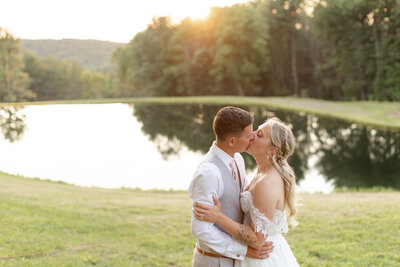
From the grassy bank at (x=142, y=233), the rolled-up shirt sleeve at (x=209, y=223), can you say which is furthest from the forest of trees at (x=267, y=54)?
the rolled-up shirt sleeve at (x=209, y=223)

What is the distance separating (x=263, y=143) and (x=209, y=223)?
2.56ft

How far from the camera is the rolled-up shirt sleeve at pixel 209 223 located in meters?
2.91

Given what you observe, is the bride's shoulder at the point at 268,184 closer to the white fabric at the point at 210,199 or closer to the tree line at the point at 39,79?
the white fabric at the point at 210,199

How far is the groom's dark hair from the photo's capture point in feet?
9.82

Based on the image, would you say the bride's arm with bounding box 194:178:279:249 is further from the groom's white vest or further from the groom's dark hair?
the groom's dark hair

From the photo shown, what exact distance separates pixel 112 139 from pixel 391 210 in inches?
894

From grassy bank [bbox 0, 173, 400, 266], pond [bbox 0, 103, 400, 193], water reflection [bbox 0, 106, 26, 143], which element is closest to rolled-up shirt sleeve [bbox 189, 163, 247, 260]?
grassy bank [bbox 0, 173, 400, 266]

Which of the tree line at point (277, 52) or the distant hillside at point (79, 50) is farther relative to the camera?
the distant hillside at point (79, 50)

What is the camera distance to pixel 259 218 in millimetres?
3045

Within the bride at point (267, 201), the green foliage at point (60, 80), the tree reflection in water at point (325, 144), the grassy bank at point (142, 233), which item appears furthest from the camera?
the green foliage at point (60, 80)

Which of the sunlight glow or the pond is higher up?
the sunlight glow

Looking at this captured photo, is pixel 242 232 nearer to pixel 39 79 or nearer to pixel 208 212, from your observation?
pixel 208 212

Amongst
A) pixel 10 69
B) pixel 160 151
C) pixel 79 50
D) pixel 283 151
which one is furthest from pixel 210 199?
pixel 79 50

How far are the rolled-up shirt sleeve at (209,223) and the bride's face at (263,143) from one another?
0.47 meters
